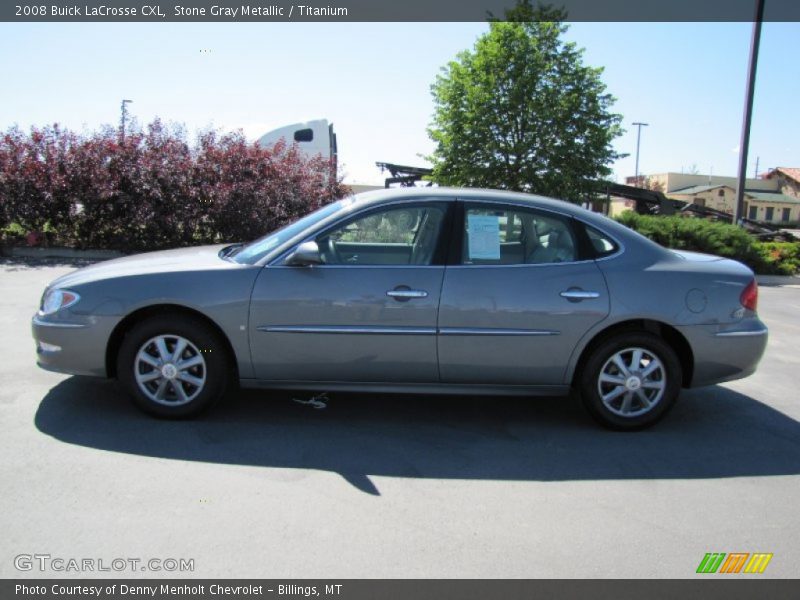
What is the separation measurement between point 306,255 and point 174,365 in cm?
115

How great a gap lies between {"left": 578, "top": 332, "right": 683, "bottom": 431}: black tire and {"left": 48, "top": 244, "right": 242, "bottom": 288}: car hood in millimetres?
2539

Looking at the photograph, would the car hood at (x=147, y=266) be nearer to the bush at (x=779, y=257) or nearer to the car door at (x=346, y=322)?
the car door at (x=346, y=322)

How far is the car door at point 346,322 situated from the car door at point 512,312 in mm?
128

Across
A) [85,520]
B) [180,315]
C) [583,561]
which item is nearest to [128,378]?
[180,315]

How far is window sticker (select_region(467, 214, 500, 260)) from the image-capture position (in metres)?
4.46

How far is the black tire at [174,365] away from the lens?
4.28 metres

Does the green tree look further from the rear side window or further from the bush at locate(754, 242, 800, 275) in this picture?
the rear side window

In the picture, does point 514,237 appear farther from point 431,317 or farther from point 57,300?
point 57,300

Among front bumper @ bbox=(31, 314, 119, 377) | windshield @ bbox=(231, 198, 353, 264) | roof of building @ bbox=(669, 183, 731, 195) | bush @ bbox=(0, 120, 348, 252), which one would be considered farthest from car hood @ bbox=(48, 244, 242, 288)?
roof of building @ bbox=(669, 183, 731, 195)

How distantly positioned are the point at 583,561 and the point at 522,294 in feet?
6.07

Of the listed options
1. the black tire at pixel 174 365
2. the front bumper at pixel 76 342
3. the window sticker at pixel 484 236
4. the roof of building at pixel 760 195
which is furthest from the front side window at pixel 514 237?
the roof of building at pixel 760 195

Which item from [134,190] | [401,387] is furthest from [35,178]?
[401,387]

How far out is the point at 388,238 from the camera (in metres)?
4.96
